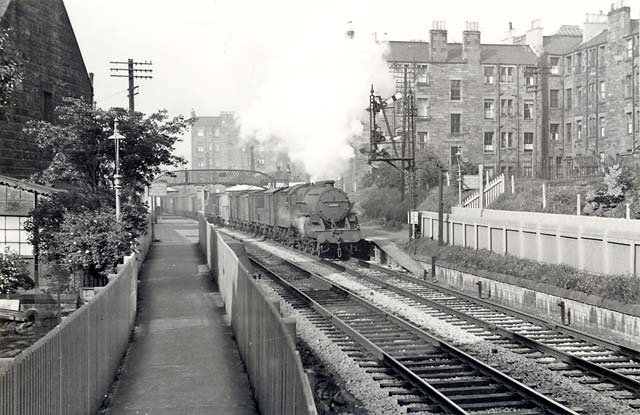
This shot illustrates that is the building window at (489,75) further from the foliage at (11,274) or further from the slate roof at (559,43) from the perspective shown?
the foliage at (11,274)

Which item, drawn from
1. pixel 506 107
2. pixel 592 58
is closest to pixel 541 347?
pixel 592 58

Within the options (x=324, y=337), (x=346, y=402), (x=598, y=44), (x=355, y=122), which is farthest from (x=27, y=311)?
(x=598, y=44)

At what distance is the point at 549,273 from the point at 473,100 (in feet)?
124

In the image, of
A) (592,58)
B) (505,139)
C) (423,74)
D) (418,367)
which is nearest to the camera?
(418,367)

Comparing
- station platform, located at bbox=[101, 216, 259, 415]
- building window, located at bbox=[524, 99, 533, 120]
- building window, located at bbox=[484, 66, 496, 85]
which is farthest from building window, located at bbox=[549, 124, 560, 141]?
station platform, located at bbox=[101, 216, 259, 415]

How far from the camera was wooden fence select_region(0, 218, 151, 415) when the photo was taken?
5492 mm

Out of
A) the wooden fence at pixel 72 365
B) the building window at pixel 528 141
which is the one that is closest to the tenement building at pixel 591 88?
the building window at pixel 528 141

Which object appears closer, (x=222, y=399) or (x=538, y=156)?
(x=222, y=399)

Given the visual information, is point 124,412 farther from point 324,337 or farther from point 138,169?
point 138,169

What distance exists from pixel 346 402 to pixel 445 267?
13.8 metres

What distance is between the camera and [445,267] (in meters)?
22.4

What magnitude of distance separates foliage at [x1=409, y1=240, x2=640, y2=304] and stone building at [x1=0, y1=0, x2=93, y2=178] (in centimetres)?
1405

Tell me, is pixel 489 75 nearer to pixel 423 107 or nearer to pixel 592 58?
pixel 423 107

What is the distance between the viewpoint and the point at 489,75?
175ft
